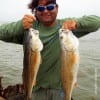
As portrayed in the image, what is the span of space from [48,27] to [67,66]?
3.88 feet

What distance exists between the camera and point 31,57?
5.33 meters

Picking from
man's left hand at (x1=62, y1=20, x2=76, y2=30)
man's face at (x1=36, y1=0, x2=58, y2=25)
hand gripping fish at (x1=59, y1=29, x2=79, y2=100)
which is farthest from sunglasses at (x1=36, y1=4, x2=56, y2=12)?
hand gripping fish at (x1=59, y1=29, x2=79, y2=100)

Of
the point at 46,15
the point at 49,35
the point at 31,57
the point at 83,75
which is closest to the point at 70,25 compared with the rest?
the point at 46,15

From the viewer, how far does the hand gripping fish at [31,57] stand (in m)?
5.29

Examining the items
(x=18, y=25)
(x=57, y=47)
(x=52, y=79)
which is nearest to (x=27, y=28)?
(x=18, y=25)

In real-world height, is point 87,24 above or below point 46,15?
below

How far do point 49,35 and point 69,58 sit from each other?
104cm

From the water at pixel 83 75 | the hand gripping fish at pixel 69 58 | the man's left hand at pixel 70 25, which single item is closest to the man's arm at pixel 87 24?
the man's left hand at pixel 70 25

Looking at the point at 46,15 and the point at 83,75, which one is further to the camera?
the point at 83,75

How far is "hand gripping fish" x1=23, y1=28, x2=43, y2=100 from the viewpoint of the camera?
5.29 m

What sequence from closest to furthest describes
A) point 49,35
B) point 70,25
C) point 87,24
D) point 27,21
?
point 70,25, point 27,21, point 87,24, point 49,35

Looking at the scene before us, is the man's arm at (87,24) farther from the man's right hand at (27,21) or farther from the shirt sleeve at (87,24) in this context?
the man's right hand at (27,21)

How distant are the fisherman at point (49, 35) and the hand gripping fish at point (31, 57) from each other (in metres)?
0.53

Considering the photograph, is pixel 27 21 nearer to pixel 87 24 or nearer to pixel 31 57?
pixel 31 57
